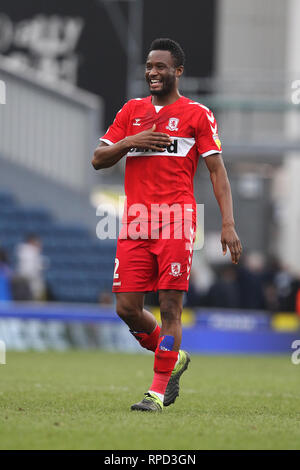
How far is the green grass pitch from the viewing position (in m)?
5.44

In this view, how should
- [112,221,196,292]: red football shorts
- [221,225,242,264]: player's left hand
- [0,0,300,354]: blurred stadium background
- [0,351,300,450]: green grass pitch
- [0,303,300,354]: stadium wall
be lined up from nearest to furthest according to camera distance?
[0,351,300,450]: green grass pitch, [221,225,242,264]: player's left hand, [112,221,196,292]: red football shorts, [0,303,300,354]: stadium wall, [0,0,300,354]: blurred stadium background

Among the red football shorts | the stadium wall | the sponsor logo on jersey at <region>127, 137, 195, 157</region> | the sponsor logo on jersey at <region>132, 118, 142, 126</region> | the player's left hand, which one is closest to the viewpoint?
the player's left hand

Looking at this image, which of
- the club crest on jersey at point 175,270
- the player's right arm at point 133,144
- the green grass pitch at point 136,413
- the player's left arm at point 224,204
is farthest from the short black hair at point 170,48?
the green grass pitch at point 136,413

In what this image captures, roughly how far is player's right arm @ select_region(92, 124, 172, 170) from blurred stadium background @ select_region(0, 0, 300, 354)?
12946 mm

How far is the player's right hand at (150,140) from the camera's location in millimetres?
6902

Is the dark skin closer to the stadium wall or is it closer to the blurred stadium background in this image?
the stadium wall

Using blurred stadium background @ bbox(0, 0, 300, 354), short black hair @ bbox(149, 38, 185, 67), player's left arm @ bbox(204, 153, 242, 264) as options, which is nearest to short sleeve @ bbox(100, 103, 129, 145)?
short black hair @ bbox(149, 38, 185, 67)

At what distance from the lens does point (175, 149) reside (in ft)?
23.2

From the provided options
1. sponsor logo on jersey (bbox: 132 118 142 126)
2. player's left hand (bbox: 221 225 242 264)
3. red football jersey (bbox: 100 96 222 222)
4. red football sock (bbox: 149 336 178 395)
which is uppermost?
sponsor logo on jersey (bbox: 132 118 142 126)

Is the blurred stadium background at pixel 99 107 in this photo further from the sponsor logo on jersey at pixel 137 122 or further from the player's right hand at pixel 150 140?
the player's right hand at pixel 150 140

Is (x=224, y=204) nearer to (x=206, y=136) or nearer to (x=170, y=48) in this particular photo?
(x=206, y=136)

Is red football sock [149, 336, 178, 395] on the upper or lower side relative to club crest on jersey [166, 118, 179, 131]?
lower

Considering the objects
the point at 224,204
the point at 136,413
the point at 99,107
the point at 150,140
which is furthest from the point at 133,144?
the point at 99,107

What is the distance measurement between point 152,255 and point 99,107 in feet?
60.6
